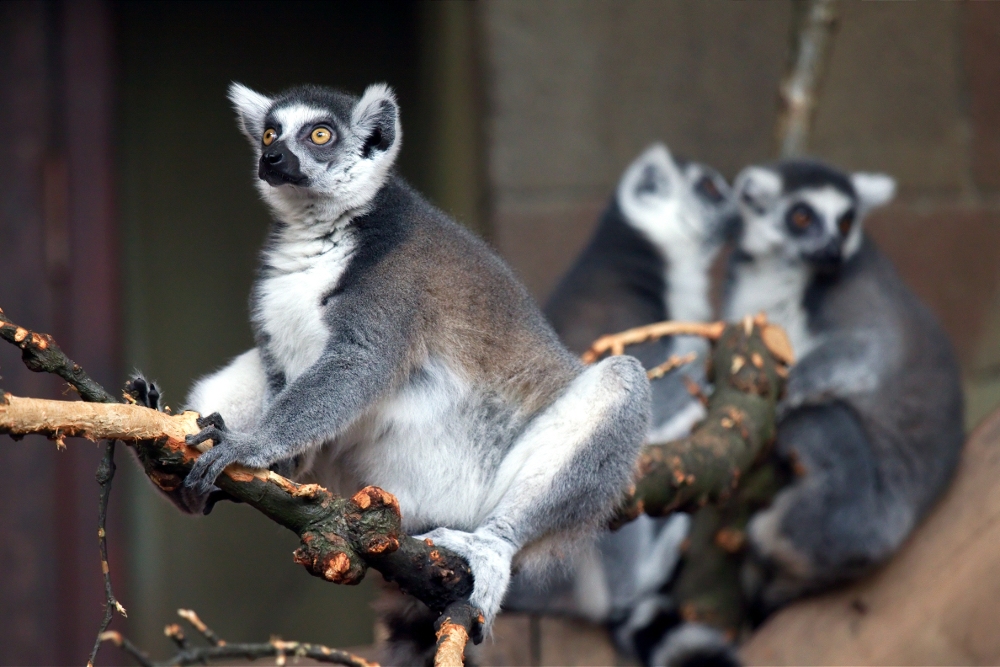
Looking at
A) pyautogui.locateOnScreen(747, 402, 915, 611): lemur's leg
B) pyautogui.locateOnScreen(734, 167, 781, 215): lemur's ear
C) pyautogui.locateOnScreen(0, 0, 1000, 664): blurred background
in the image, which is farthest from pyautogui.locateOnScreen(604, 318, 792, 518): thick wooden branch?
pyautogui.locateOnScreen(0, 0, 1000, 664): blurred background

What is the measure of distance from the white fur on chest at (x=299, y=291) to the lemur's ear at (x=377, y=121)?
11.3 inches

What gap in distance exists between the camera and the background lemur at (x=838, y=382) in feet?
16.8

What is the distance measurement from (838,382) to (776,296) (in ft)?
2.39

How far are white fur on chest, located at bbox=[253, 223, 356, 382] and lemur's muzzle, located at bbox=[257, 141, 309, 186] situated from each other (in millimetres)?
182

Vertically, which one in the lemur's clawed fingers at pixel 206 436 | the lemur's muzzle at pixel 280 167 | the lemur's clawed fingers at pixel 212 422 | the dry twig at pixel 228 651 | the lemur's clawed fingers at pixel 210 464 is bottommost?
the dry twig at pixel 228 651

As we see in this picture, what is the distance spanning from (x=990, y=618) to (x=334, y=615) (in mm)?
4481

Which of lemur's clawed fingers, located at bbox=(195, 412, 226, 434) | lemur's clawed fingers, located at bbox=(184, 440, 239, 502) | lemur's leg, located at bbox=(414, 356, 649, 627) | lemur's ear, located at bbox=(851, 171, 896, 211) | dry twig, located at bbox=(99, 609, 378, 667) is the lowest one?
dry twig, located at bbox=(99, 609, 378, 667)

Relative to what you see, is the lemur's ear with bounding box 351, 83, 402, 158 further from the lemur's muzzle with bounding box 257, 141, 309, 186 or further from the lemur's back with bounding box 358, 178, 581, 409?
the lemur's muzzle with bounding box 257, 141, 309, 186

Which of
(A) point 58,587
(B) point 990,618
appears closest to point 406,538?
(B) point 990,618

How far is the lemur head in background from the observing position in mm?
3168

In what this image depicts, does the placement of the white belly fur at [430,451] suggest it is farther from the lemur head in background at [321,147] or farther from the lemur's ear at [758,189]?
the lemur's ear at [758,189]

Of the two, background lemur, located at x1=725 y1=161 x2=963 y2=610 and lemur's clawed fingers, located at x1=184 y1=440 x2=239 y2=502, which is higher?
lemur's clawed fingers, located at x1=184 y1=440 x2=239 y2=502

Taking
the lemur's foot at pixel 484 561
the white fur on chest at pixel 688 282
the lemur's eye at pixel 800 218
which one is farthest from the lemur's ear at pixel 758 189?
the lemur's foot at pixel 484 561

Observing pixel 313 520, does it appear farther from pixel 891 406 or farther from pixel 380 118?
pixel 891 406
